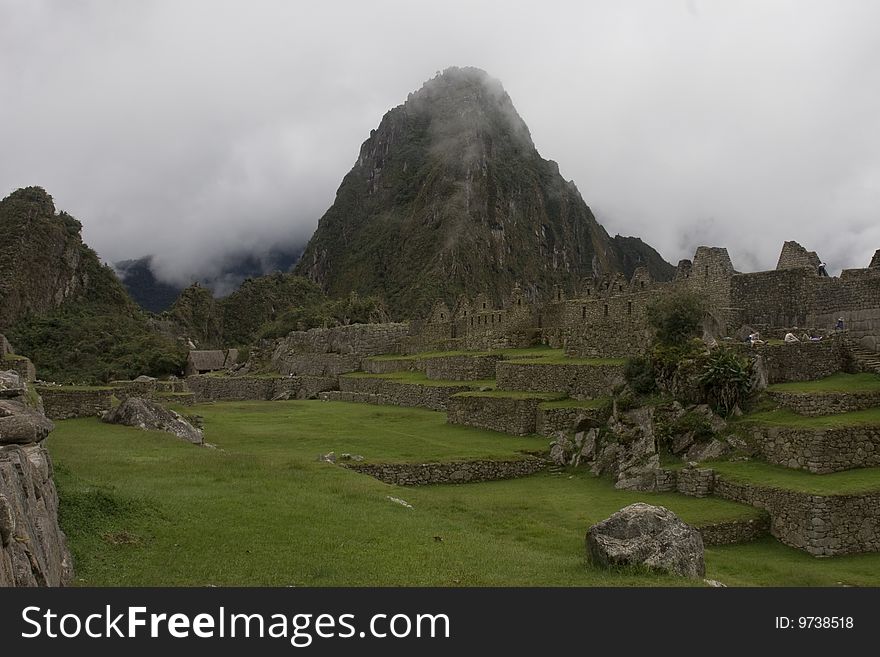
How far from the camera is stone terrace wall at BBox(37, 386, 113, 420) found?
69.3 feet

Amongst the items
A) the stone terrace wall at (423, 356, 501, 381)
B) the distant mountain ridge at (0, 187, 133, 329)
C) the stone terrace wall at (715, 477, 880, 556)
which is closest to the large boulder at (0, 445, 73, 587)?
the stone terrace wall at (715, 477, 880, 556)

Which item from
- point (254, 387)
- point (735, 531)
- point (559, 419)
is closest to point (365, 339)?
point (254, 387)

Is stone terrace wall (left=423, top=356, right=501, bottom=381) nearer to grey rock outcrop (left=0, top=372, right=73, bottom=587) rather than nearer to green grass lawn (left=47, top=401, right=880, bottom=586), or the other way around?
green grass lawn (left=47, top=401, right=880, bottom=586)

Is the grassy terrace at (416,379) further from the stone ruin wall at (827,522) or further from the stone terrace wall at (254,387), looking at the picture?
the stone ruin wall at (827,522)

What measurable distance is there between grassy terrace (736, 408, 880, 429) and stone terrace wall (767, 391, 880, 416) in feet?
0.60

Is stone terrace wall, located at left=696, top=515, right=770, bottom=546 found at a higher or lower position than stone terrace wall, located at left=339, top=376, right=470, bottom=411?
lower

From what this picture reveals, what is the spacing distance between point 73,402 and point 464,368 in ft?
59.9

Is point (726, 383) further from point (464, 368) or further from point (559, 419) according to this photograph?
point (464, 368)

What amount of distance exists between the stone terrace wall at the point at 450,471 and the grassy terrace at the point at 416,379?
425 inches

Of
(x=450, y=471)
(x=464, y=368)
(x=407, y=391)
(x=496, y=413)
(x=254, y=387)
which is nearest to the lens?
(x=450, y=471)

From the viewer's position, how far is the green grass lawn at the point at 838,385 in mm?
17047

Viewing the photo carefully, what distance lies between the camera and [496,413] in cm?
2555

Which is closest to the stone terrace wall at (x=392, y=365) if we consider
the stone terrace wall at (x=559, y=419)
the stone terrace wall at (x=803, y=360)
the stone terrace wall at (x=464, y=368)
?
the stone terrace wall at (x=464, y=368)

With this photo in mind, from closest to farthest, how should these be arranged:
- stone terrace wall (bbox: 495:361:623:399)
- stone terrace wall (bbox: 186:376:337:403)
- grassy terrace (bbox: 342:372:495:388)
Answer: stone terrace wall (bbox: 495:361:623:399), grassy terrace (bbox: 342:372:495:388), stone terrace wall (bbox: 186:376:337:403)
